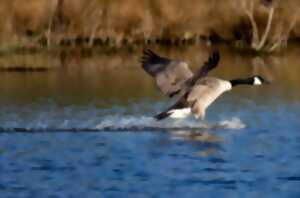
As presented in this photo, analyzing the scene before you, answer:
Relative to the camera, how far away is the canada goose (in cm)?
1569

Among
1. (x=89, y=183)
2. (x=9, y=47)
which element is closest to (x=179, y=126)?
(x=89, y=183)

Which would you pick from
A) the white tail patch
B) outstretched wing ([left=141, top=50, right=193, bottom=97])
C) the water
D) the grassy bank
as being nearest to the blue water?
the water

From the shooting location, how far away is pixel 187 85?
15.9 metres

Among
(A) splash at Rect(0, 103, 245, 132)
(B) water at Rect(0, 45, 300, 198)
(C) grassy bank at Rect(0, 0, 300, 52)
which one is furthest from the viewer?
(C) grassy bank at Rect(0, 0, 300, 52)

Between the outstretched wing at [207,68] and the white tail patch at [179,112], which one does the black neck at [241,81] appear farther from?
the white tail patch at [179,112]

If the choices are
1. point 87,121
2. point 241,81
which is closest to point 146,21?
point 87,121

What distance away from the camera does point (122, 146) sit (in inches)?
584

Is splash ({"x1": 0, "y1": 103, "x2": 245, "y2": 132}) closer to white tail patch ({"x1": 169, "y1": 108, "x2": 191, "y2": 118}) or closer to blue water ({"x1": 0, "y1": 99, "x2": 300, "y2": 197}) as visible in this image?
blue water ({"x1": 0, "y1": 99, "x2": 300, "y2": 197})

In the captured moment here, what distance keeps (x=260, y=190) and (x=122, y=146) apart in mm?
3401

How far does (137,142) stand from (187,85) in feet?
4.03

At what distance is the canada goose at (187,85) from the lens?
1569 cm

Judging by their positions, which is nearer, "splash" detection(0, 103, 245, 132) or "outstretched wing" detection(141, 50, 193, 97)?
"outstretched wing" detection(141, 50, 193, 97)

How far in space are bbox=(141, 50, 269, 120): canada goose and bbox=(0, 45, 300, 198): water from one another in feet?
1.23

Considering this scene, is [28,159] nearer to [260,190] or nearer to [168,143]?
[168,143]
